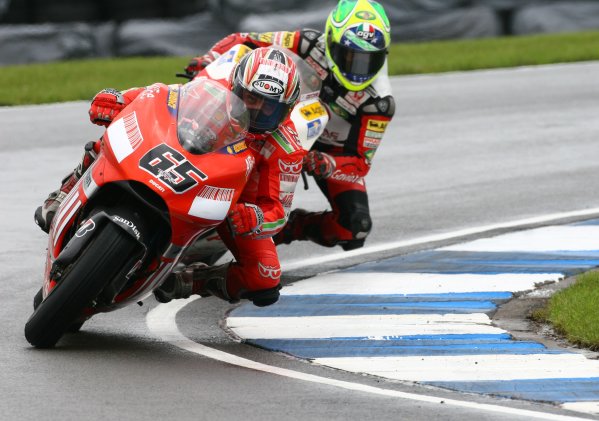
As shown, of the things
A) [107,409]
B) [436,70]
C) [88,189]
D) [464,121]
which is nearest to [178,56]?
[436,70]

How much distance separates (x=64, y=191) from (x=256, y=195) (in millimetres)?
1010

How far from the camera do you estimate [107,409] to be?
219 inches

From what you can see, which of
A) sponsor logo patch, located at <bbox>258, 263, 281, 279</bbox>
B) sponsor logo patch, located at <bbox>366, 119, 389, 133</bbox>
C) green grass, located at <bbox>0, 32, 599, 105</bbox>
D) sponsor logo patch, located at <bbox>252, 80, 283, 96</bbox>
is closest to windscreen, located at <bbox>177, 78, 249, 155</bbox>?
sponsor logo patch, located at <bbox>252, 80, 283, 96</bbox>

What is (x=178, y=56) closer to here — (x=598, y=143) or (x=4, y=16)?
(x=4, y=16)

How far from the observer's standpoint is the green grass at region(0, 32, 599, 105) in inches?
608

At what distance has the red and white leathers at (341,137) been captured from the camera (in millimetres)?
8883

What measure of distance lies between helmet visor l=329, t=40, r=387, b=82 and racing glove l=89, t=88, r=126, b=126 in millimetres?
1921

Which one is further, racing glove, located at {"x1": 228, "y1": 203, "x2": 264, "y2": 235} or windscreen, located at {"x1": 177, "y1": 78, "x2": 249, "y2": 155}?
racing glove, located at {"x1": 228, "y1": 203, "x2": 264, "y2": 235}

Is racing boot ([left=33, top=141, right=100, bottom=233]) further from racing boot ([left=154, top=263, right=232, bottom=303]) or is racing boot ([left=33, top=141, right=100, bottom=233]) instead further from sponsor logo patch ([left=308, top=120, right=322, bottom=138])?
sponsor logo patch ([left=308, top=120, right=322, bottom=138])

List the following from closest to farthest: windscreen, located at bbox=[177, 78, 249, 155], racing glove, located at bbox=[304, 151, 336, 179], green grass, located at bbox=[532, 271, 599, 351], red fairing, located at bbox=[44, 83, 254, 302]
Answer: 1. red fairing, located at bbox=[44, 83, 254, 302]
2. windscreen, located at bbox=[177, 78, 249, 155]
3. green grass, located at bbox=[532, 271, 599, 351]
4. racing glove, located at bbox=[304, 151, 336, 179]

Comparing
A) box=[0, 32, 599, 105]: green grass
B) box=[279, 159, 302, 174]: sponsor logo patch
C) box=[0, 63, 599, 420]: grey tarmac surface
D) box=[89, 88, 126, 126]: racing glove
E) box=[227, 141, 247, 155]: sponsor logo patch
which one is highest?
box=[227, 141, 247, 155]: sponsor logo patch

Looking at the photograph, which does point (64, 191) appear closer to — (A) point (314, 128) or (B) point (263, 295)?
(B) point (263, 295)

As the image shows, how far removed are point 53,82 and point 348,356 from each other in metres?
10.1

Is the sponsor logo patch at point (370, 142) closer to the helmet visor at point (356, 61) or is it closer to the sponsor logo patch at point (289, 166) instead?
the helmet visor at point (356, 61)
